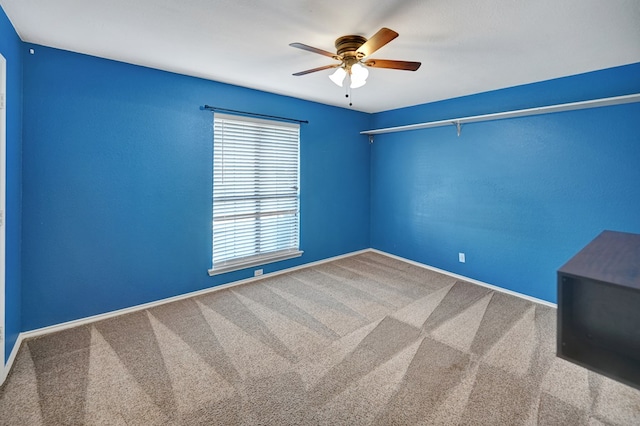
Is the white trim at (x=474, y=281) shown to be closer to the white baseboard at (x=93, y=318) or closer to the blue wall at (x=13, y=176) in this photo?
the white baseboard at (x=93, y=318)

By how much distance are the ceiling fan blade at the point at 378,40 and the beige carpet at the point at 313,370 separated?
222 cm

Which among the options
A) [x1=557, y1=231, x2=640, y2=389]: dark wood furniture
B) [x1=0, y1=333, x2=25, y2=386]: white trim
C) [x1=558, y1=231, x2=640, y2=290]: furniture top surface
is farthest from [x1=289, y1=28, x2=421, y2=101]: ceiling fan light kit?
[x1=0, y1=333, x2=25, y2=386]: white trim

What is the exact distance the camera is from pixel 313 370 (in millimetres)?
2084

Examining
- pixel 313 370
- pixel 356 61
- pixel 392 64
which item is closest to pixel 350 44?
pixel 356 61

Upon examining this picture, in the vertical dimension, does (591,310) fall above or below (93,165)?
below

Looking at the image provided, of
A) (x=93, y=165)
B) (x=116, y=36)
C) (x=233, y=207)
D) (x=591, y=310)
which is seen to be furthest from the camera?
(x=233, y=207)

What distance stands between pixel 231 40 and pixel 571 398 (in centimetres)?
345

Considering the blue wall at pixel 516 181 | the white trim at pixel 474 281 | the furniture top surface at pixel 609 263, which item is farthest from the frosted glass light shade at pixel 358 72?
the white trim at pixel 474 281

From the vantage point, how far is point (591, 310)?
90cm

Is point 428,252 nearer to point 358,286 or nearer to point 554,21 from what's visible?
point 358,286

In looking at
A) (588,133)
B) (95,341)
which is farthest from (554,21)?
(95,341)

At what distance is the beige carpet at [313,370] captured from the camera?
1701 millimetres

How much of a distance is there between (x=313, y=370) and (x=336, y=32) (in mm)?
2465

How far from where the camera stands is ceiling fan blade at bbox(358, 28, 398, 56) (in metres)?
1.70
